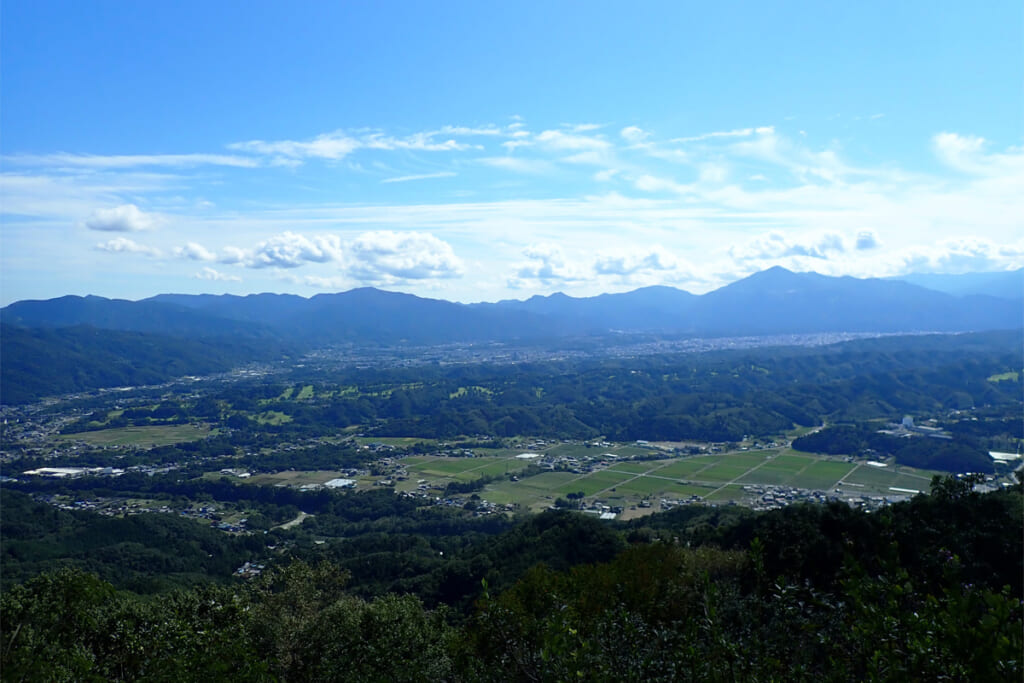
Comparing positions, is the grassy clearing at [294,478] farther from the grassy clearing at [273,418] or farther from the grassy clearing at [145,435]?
the grassy clearing at [273,418]

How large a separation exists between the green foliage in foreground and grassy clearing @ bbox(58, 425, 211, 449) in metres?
71.6

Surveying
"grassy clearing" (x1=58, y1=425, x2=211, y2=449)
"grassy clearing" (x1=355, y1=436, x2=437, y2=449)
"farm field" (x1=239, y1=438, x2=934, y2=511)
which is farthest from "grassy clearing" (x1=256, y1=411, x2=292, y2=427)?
"farm field" (x1=239, y1=438, x2=934, y2=511)

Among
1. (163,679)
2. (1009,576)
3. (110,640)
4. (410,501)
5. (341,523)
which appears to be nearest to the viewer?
(163,679)

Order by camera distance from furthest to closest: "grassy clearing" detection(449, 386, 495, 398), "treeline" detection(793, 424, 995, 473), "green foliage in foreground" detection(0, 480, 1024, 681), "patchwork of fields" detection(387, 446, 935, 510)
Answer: "grassy clearing" detection(449, 386, 495, 398)
"treeline" detection(793, 424, 995, 473)
"patchwork of fields" detection(387, 446, 935, 510)
"green foliage in foreground" detection(0, 480, 1024, 681)

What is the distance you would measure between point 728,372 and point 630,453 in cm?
6096

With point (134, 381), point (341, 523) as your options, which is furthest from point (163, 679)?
point (134, 381)

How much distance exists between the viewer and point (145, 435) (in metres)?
86.2

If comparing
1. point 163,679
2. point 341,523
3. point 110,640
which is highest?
point 163,679

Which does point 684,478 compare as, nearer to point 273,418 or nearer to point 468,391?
point 468,391

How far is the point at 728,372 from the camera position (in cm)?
12519

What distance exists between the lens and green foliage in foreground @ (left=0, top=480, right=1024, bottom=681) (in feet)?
16.0

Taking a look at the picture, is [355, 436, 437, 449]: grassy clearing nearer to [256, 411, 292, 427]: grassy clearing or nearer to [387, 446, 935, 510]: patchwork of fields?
[387, 446, 935, 510]: patchwork of fields

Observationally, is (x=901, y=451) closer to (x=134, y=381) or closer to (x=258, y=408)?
(x=258, y=408)

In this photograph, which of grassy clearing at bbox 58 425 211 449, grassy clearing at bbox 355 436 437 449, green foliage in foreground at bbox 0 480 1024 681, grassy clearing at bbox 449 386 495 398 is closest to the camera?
green foliage in foreground at bbox 0 480 1024 681
